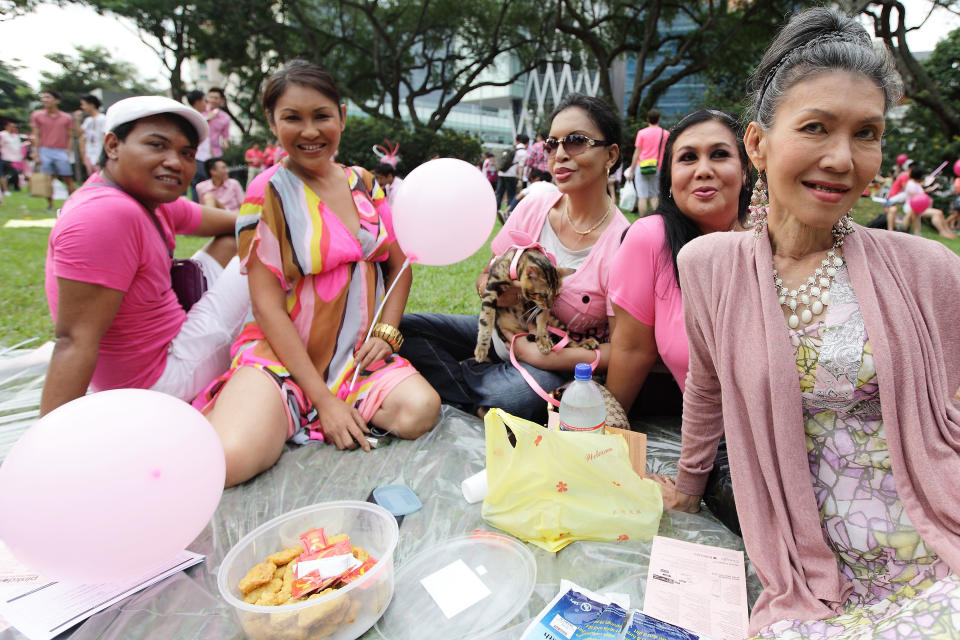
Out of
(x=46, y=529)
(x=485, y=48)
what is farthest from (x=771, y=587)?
(x=485, y=48)

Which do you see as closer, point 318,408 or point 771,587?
point 771,587

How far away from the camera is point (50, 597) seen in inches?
64.4

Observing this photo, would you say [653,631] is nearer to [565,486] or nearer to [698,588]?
[698,588]

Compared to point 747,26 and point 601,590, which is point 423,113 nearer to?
point 747,26

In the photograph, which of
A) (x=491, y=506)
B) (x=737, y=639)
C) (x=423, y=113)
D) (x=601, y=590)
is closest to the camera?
(x=737, y=639)

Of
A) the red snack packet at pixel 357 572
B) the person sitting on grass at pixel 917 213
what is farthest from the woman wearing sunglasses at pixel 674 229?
the person sitting on grass at pixel 917 213

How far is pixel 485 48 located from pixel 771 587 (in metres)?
23.2

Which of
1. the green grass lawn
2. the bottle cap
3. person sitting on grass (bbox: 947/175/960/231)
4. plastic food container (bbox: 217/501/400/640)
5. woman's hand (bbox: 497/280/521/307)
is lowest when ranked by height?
the green grass lawn

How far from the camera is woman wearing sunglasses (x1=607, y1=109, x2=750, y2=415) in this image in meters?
2.25

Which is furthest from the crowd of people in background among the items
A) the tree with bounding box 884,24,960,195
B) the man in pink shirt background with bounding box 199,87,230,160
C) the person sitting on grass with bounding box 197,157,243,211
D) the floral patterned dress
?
the tree with bounding box 884,24,960,195

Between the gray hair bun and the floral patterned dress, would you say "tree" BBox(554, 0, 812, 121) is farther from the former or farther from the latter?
the floral patterned dress

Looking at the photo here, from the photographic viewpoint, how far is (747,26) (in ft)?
54.8

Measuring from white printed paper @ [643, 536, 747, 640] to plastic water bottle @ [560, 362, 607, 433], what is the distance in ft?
1.63

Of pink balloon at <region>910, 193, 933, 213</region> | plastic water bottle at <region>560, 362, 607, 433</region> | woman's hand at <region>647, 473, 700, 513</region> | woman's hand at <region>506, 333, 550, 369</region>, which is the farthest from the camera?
pink balloon at <region>910, 193, 933, 213</region>
